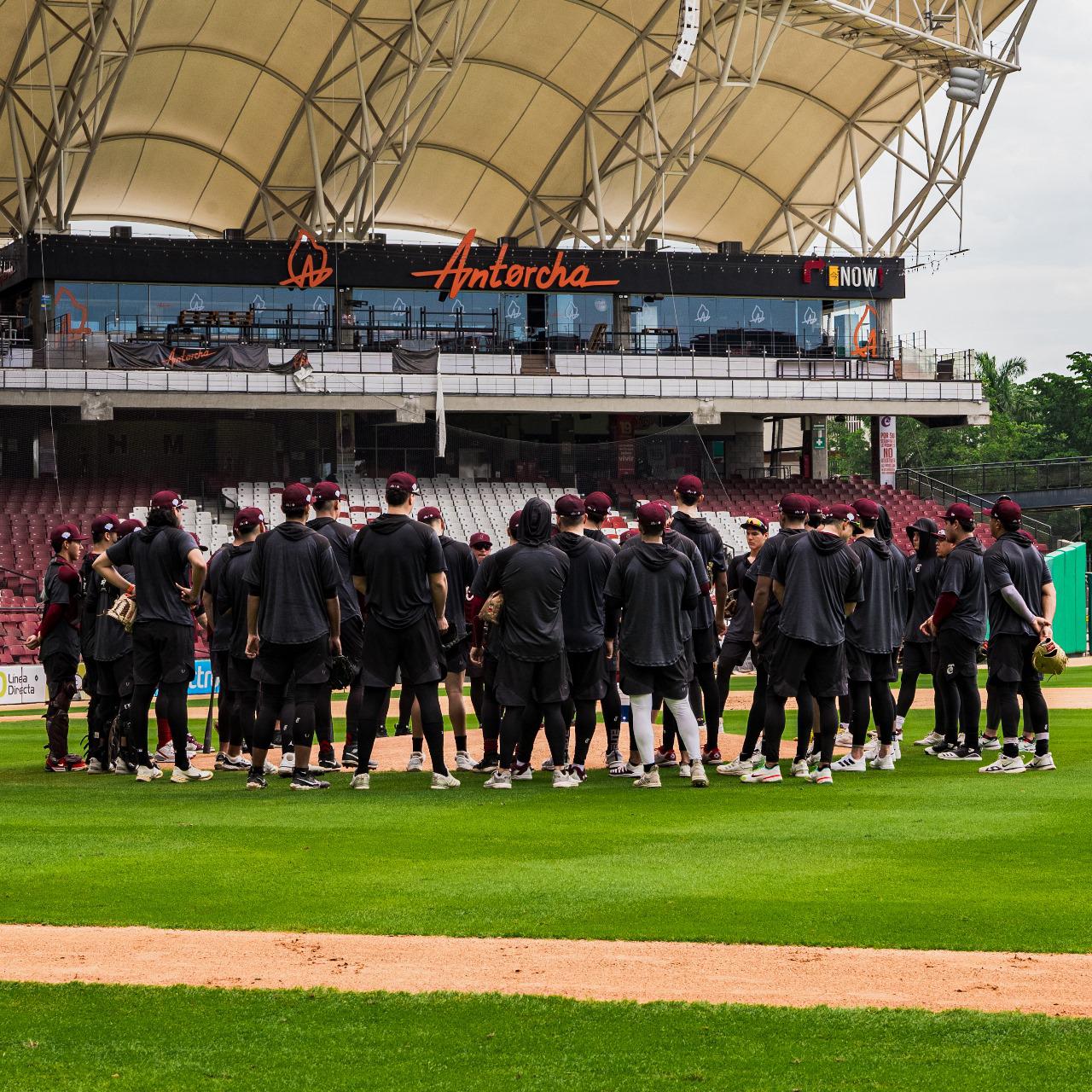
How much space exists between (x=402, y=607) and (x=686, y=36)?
2660 cm

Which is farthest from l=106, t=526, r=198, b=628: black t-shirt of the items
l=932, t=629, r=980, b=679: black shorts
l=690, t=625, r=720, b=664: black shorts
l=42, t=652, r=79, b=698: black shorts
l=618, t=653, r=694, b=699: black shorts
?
l=932, t=629, r=980, b=679: black shorts

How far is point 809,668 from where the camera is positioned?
472 inches

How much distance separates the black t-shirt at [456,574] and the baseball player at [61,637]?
10.3ft

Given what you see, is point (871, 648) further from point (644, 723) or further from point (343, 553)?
point (343, 553)

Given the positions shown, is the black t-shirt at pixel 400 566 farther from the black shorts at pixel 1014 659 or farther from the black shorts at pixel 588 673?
the black shorts at pixel 1014 659

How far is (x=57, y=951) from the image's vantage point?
21.9 ft

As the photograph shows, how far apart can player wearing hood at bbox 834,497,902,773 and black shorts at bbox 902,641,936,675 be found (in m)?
1.99

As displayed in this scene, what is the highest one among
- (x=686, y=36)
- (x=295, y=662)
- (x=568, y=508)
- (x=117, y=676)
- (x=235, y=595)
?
(x=686, y=36)

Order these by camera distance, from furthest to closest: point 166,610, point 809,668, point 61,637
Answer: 1. point 61,637
2. point 166,610
3. point 809,668

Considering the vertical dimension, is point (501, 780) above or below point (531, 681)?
below

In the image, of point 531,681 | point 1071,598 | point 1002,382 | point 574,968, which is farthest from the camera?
point 1002,382

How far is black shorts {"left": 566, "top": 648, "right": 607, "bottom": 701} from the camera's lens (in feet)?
40.6

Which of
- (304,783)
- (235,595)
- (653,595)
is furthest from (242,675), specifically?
(653,595)

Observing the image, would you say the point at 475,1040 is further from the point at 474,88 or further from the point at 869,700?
the point at 474,88
